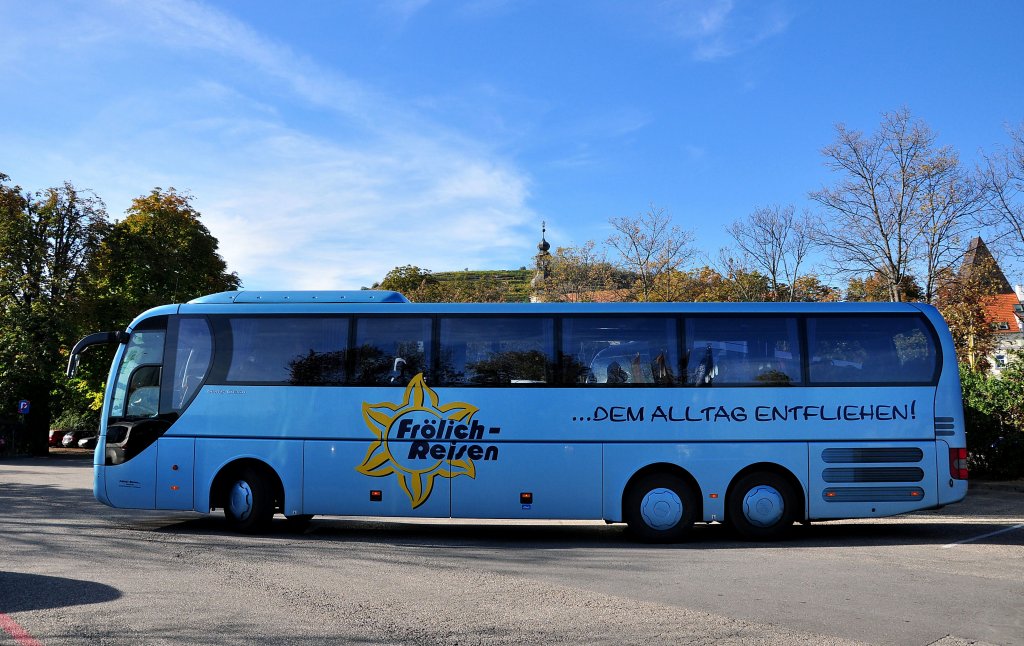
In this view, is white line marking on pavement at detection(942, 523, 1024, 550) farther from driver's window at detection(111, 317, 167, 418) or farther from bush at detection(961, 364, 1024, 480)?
driver's window at detection(111, 317, 167, 418)

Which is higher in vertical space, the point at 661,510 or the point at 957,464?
the point at 957,464

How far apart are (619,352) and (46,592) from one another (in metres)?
6.87

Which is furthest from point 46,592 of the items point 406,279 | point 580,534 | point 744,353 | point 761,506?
point 406,279

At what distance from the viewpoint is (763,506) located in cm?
1064

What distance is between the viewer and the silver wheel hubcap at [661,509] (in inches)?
416

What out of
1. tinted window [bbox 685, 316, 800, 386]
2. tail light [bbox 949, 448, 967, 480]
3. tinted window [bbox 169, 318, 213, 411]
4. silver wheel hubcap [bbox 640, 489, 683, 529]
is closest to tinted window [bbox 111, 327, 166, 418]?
tinted window [bbox 169, 318, 213, 411]

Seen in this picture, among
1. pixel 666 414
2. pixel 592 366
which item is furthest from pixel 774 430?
pixel 592 366

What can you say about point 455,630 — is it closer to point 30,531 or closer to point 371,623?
point 371,623

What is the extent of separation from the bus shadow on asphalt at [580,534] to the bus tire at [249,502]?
19 cm

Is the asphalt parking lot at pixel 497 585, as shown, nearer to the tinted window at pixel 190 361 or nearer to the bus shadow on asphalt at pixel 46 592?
the bus shadow on asphalt at pixel 46 592

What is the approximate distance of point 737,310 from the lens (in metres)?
10.9

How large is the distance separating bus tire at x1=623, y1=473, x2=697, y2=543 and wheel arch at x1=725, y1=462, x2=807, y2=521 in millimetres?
508

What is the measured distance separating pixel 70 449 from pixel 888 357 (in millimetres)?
42239

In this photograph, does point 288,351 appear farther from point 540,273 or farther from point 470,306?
point 540,273
